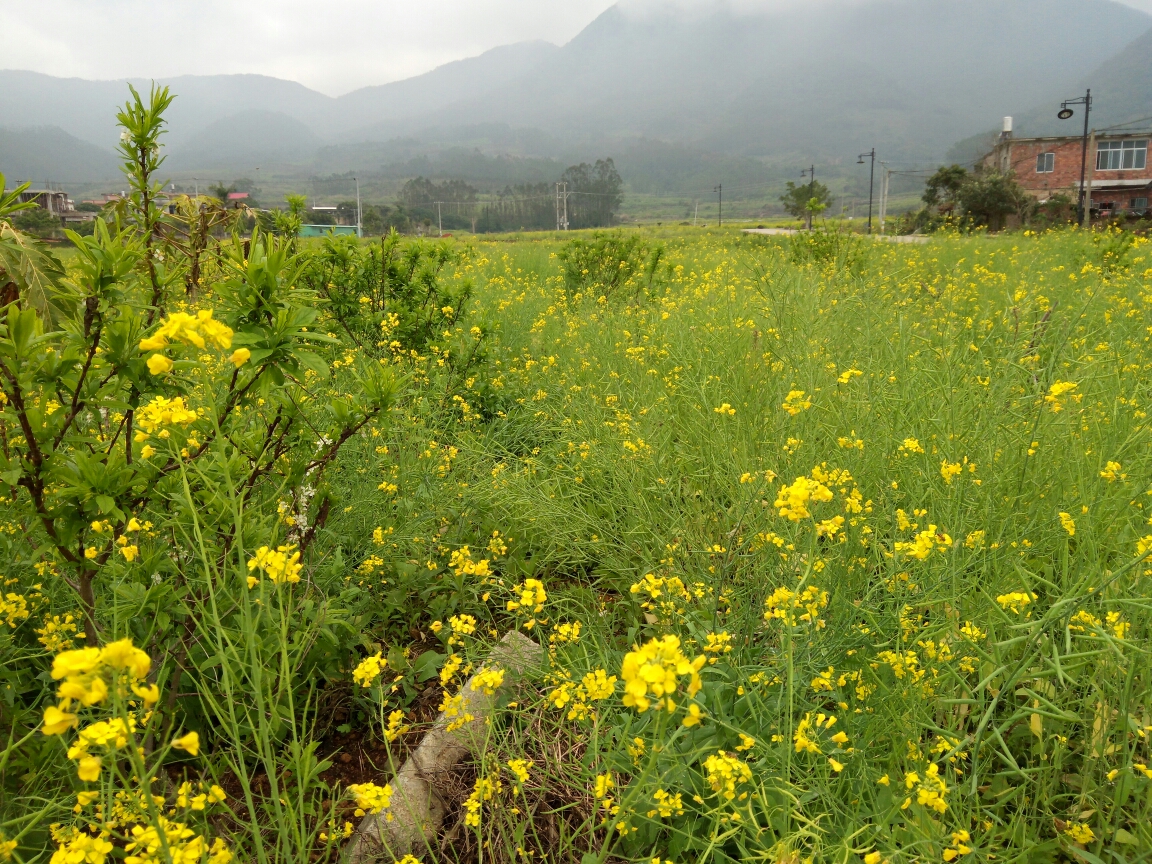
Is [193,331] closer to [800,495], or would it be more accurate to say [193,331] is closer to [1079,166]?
[800,495]

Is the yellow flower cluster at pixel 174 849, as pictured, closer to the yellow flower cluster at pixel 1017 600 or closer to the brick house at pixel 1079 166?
the yellow flower cluster at pixel 1017 600

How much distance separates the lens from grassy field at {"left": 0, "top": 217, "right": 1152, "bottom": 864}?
128 centimetres

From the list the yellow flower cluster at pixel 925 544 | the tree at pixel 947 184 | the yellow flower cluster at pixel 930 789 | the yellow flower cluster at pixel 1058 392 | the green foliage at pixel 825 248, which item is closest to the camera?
the yellow flower cluster at pixel 930 789

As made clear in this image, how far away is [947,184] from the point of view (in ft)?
101

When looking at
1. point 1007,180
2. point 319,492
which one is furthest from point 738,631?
point 1007,180

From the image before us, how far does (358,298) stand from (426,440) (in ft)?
6.67

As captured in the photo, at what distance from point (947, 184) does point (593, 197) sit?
72.5 metres

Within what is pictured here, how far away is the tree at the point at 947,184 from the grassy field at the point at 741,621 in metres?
31.7

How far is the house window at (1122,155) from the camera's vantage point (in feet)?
144

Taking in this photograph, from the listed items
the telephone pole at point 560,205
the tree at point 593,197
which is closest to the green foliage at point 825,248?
the telephone pole at point 560,205

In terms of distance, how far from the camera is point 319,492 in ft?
6.68

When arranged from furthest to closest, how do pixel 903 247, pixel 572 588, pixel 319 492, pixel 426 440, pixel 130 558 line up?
pixel 903 247, pixel 426 440, pixel 572 588, pixel 319 492, pixel 130 558

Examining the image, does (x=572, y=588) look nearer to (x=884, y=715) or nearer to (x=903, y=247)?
(x=884, y=715)

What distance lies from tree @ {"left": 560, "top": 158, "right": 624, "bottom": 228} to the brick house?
5467cm
